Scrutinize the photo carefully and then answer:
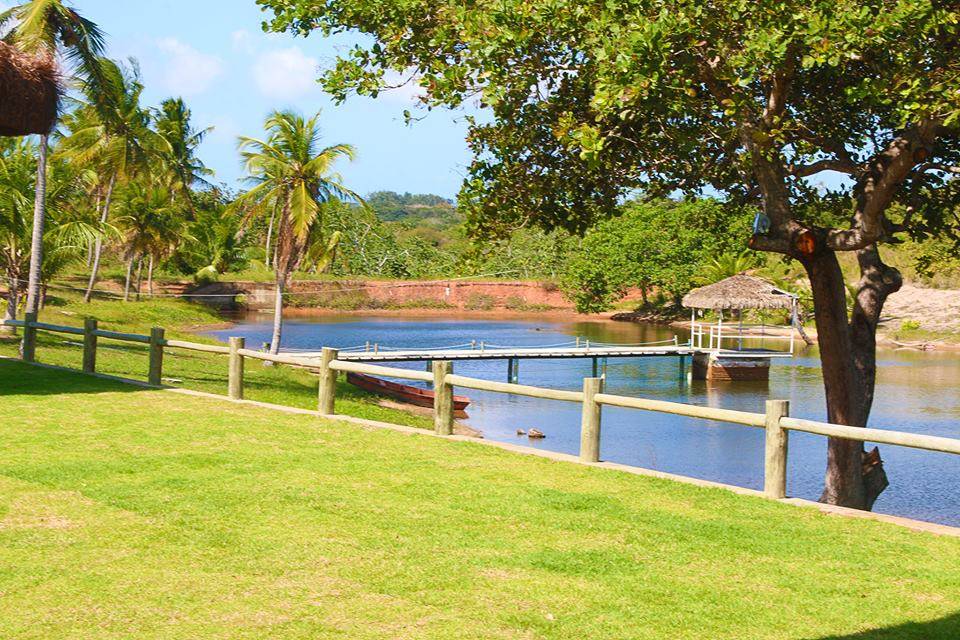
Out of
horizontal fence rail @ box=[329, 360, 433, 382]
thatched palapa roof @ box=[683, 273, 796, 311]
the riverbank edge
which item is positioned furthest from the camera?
thatched palapa roof @ box=[683, 273, 796, 311]

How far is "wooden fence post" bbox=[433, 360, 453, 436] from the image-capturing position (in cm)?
A: 1068

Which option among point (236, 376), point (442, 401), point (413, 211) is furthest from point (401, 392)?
point (413, 211)

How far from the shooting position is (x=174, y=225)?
48281mm

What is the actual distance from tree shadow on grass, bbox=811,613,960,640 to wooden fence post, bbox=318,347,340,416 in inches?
292

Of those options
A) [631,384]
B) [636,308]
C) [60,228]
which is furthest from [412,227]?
[60,228]

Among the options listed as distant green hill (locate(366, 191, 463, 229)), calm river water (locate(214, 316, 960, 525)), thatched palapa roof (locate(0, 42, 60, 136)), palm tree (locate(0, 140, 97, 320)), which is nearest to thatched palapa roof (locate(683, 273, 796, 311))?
calm river water (locate(214, 316, 960, 525))

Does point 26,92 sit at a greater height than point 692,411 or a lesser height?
greater

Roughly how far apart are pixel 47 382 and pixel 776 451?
936cm

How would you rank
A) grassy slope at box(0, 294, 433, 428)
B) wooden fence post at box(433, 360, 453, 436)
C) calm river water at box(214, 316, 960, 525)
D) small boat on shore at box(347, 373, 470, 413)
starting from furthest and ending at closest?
1. small boat on shore at box(347, 373, 470, 413)
2. calm river water at box(214, 316, 960, 525)
3. grassy slope at box(0, 294, 433, 428)
4. wooden fence post at box(433, 360, 453, 436)

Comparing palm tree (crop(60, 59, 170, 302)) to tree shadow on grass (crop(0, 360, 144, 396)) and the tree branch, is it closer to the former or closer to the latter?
tree shadow on grass (crop(0, 360, 144, 396))

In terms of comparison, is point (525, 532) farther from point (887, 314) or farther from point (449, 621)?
point (887, 314)

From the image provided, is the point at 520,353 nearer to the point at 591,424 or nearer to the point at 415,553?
the point at 591,424

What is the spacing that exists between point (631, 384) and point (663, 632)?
2957 centimetres

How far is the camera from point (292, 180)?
2775 cm
